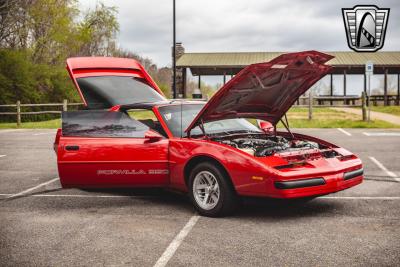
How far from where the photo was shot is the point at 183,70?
37438mm

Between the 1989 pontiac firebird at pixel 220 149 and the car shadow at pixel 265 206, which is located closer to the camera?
the 1989 pontiac firebird at pixel 220 149

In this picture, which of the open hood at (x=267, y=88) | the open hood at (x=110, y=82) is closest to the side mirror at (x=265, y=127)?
the open hood at (x=267, y=88)

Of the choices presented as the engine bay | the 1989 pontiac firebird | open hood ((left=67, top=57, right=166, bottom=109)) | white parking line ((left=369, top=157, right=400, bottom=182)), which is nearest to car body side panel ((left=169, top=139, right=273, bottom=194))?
the 1989 pontiac firebird

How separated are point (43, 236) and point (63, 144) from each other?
5.02 feet

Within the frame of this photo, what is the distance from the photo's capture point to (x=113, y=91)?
8164 mm

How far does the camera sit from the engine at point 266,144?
5598 millimetres

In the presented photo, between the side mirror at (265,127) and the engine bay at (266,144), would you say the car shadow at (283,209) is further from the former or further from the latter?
the side mirror at (265,127)

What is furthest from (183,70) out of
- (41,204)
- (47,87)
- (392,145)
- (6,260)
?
(6,260)

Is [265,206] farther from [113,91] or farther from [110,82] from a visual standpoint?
[110,82]

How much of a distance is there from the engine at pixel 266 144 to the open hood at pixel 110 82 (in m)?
2.10

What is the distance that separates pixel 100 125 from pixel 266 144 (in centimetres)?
209

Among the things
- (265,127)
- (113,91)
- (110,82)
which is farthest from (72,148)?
(265,127)

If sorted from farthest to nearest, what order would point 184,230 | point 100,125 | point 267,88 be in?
point 100,125
point 267,88
point 184,230

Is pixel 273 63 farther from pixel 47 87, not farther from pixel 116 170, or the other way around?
pixel 47 87
